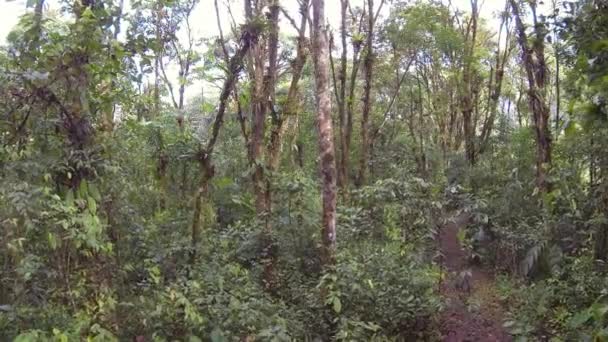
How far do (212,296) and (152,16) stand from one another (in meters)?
11.5

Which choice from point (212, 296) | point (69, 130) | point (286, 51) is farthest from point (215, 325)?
point (286, 51)

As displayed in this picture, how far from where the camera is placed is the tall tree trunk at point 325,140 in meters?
6.38

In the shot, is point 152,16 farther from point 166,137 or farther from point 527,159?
point 527,159

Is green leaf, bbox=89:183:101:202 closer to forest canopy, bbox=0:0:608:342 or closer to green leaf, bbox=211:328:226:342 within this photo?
forest canopy, bbox=0:0:608:342

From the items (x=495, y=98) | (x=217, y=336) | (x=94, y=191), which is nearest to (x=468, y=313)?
(x=217, y=336)

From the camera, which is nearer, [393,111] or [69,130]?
[69,130]

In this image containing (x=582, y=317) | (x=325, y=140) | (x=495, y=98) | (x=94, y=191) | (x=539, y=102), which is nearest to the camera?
(x=582, y=317)

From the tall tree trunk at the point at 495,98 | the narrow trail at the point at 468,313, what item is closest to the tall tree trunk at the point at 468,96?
the tall tree trunk at the point at 495,98

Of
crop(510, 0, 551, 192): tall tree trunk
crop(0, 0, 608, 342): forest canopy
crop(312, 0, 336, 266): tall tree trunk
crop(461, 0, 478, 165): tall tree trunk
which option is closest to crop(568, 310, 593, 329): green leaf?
crop(0, 0, 608, 342): forest canopy

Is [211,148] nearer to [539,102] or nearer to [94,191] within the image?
[94,191]

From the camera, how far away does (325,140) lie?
21.2 feet

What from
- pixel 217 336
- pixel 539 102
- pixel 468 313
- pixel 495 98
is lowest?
pixel 468 313

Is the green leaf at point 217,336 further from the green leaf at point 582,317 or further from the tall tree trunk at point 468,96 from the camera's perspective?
the tall tree trunk at point 468,96

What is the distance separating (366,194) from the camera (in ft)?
22.9
